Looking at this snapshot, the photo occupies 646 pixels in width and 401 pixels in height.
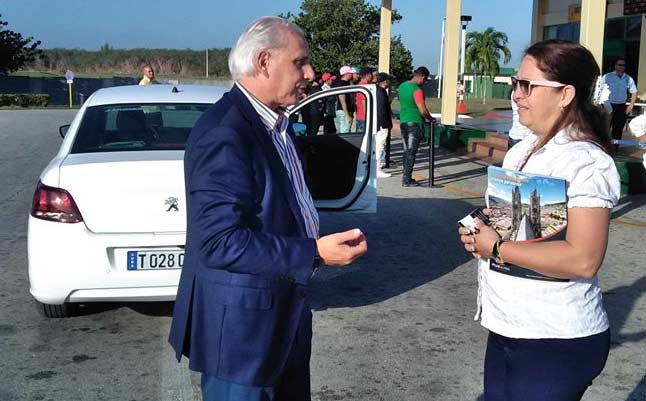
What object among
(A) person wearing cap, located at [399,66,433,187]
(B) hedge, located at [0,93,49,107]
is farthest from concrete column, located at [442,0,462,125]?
(B) hedge, located at [0,93,49,107]

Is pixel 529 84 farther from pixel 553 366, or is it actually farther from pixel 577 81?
pixel 553 366

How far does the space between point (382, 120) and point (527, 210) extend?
10762mm

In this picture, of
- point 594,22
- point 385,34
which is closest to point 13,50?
point 385,34

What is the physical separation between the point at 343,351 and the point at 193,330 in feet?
8.74

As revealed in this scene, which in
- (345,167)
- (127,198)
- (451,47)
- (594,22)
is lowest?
(345,167)

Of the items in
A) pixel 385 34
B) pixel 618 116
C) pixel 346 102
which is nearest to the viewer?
pixel 618 116

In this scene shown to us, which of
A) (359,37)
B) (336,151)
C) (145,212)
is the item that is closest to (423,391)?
(145,212)

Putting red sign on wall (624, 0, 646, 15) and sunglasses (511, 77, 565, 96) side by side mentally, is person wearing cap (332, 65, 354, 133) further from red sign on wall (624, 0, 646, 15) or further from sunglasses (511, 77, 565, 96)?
sunglasses (511, 77, 565, 96)

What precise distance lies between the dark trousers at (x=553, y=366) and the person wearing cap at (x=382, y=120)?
10.1m

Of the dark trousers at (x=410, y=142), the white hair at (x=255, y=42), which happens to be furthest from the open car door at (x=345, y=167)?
the white hair at (x=255, y=42)

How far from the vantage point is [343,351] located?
15.5ft

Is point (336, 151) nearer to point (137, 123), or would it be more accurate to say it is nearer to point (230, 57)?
point (137, 123)

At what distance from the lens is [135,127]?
5.77 metres

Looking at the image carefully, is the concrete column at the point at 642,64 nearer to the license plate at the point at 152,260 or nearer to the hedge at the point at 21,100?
the license plate at the point at 152,260
